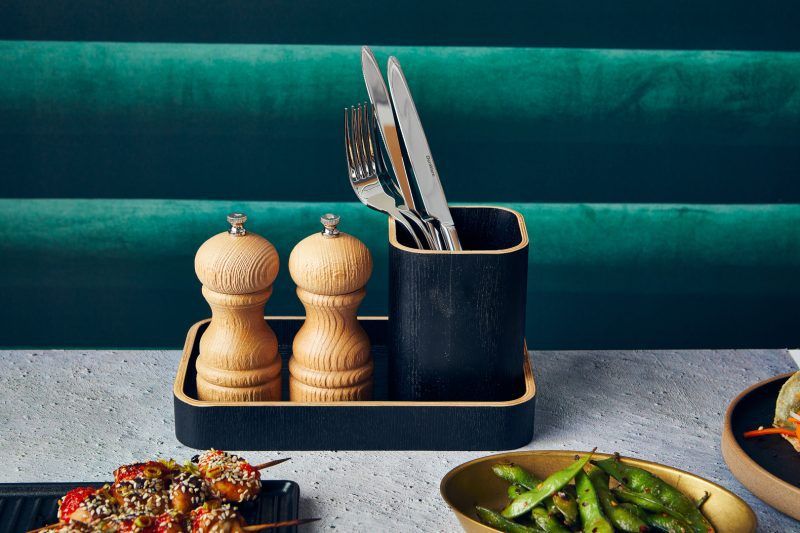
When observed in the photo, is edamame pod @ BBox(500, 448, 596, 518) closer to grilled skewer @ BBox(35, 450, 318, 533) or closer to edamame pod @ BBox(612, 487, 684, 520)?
edamame pod @ BBox(612, 487, 684, 520)

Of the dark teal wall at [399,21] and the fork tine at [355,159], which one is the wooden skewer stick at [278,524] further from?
the dark teal wall at [399,21]

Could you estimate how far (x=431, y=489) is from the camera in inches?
38.6

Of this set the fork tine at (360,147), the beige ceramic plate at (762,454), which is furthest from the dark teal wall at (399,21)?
the beige ceramic plate at (762,454)

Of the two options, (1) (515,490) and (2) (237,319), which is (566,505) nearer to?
(1) (515,490)

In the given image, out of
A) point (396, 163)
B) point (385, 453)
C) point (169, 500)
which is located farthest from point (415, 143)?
point (169, 500)

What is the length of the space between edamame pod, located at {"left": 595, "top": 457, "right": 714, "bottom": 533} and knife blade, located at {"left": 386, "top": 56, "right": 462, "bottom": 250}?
29 centimetres

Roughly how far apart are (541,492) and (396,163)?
1.27ft

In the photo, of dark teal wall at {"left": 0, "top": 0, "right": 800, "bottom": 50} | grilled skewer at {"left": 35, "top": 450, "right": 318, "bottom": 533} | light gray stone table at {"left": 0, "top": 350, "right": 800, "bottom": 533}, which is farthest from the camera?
dark teal wall at {"left": 0, "top": 0, "right": 800, "bottom": 50}

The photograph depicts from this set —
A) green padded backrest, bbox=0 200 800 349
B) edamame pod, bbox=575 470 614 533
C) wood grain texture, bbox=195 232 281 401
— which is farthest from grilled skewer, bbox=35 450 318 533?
green padded backrest, bbox=0 200 800 349

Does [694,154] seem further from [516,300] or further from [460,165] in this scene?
[516,300]

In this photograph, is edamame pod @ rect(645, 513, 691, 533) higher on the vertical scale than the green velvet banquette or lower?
lower

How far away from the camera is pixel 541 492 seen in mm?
881

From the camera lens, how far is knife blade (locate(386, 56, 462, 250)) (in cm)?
102

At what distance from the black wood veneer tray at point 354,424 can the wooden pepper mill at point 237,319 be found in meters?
0.03
